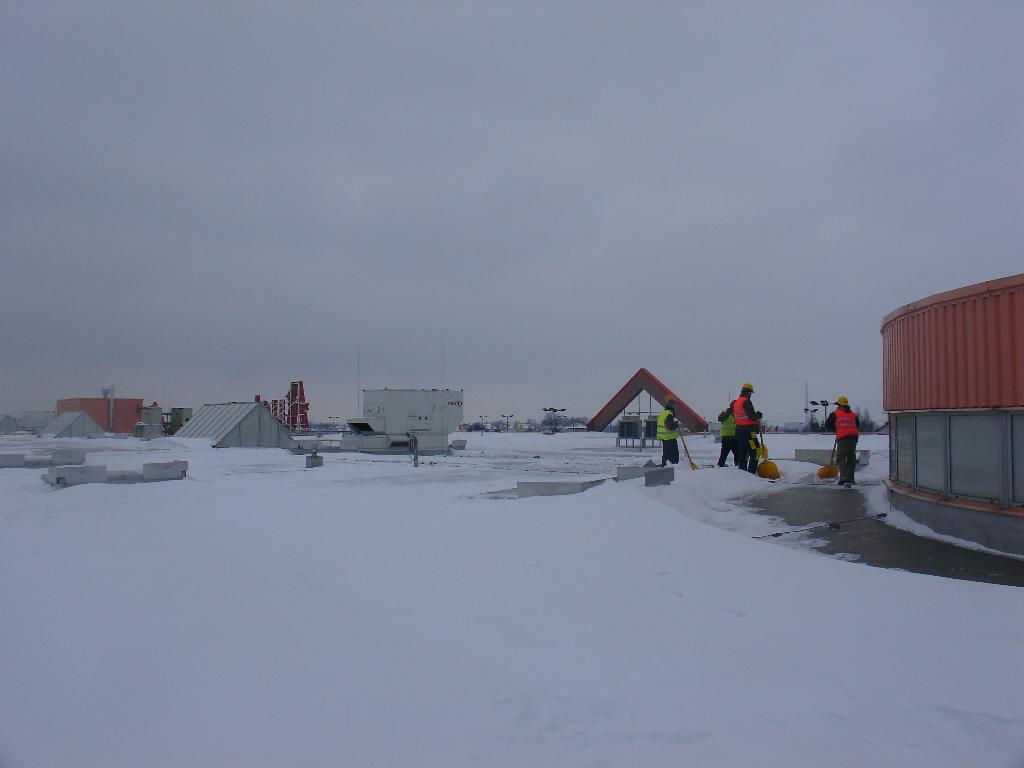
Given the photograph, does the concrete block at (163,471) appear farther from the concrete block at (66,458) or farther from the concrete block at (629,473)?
the concrete block at (629,473)

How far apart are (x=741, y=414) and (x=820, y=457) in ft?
18.2

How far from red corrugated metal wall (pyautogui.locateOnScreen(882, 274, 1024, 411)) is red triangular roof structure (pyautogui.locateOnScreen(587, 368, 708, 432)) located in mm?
23266

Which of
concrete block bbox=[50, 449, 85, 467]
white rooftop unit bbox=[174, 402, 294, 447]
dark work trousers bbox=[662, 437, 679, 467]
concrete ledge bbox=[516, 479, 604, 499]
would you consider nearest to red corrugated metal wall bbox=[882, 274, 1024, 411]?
concrete ledge bbox=[516, 479, 604, 499]

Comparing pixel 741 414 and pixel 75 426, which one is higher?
pixel 741 414

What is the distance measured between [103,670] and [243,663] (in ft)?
2.75

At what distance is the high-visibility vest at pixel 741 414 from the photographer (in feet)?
47.5

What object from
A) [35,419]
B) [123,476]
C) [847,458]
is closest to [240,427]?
[123,476]

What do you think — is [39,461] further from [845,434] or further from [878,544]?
[845,434]

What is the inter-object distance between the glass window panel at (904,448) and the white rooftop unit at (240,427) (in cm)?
2665

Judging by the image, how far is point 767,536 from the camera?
9.24 metres

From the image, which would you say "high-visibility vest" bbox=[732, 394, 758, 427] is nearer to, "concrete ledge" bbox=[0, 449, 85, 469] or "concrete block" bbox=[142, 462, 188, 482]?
"concrete block" bbox=[142, 462, 188, 482]

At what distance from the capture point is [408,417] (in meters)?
29.6

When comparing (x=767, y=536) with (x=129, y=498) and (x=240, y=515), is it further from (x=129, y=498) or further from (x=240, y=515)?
(x=129, y=498)

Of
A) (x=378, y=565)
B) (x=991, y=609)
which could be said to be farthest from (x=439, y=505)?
(x=991, y=609)
